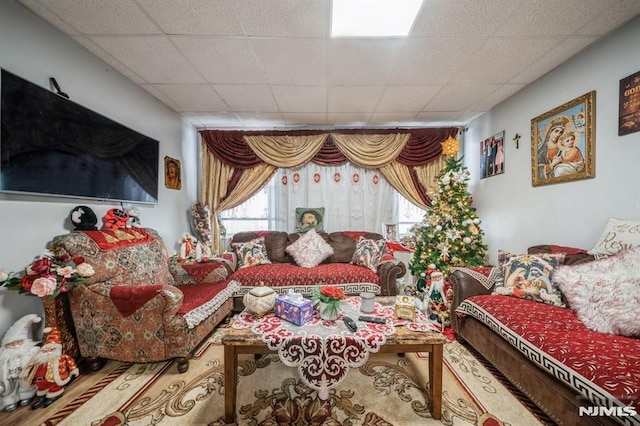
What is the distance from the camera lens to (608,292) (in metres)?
1.50

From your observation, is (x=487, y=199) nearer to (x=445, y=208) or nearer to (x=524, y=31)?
(x=445, y=208)

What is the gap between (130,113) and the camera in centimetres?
260

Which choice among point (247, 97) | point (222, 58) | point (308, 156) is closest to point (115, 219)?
point (222, 58)

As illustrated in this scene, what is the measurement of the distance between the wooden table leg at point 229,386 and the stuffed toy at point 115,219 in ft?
5.72

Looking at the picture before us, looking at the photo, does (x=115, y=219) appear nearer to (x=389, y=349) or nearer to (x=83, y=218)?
(x=83, y=218)

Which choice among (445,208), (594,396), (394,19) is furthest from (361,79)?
(594,396)

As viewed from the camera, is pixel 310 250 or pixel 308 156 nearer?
pixel 310 250

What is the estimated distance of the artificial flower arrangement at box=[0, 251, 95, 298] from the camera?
1.48 m

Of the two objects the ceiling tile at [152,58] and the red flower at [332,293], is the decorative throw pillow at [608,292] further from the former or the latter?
the ceiling tile at [152,58]

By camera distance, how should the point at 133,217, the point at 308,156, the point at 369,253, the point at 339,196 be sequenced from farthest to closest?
the point at 339,196 < the point at 308,156 < the point at 369,253 < the point at 133,217

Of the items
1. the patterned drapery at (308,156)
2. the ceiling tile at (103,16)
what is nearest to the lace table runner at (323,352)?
the ceiling tile at (103,16)

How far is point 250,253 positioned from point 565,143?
145 inches

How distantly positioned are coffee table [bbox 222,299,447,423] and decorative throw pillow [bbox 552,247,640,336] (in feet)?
3.43

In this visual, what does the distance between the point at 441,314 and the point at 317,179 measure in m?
2.61
